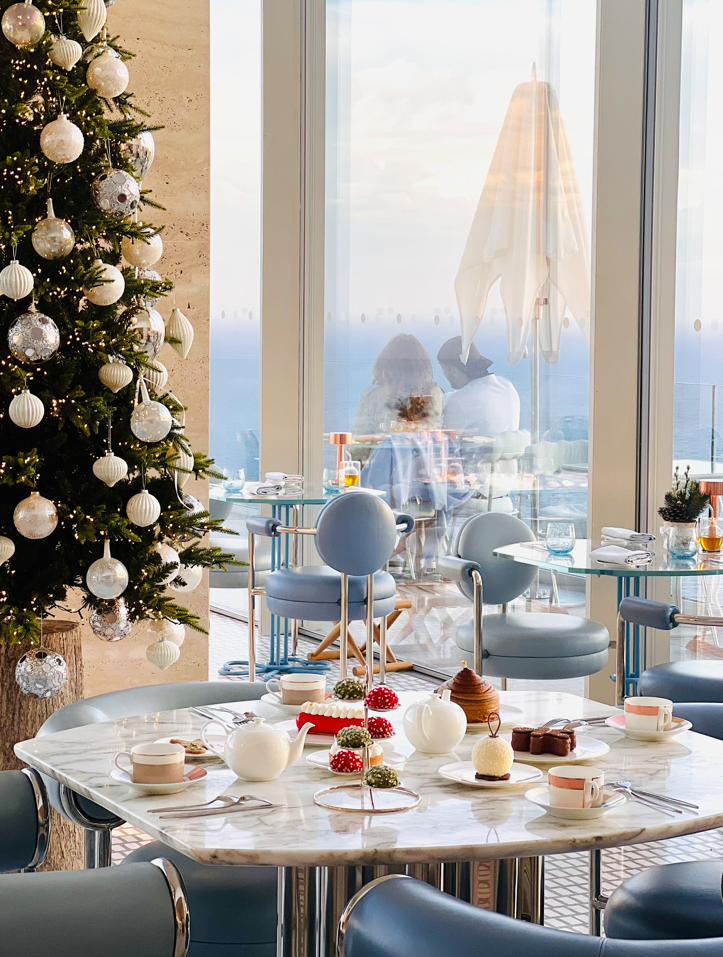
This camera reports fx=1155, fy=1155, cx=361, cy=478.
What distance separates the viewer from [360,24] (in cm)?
675

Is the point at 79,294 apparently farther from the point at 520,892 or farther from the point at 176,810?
the point at 520,892

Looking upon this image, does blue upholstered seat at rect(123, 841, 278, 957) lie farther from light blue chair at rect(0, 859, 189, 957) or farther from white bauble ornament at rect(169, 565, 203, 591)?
white bauble ornament at rect(169, 565, 203, 591)

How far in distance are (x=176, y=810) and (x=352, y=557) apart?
3.01 m

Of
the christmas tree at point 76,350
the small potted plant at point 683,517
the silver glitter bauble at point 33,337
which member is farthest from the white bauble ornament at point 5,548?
the small potted plant at point 683,517

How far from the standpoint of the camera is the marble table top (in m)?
1.64

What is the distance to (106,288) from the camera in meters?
2.76

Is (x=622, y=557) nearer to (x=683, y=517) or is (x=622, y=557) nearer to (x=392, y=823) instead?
(x=683, y=517)

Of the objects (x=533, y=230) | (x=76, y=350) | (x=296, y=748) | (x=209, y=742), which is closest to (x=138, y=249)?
(x=76, y=350)

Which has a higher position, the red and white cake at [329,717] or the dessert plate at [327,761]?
the red and white cake at [329,717]

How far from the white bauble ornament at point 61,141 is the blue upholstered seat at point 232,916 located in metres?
1.56

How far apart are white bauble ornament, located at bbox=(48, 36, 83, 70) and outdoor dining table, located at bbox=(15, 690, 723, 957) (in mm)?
1531

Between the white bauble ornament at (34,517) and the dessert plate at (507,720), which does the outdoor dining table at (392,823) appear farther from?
the white bauble ornament at (34,517)

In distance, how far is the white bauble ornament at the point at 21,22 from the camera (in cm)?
264

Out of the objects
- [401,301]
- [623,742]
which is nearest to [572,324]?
[401,301]
